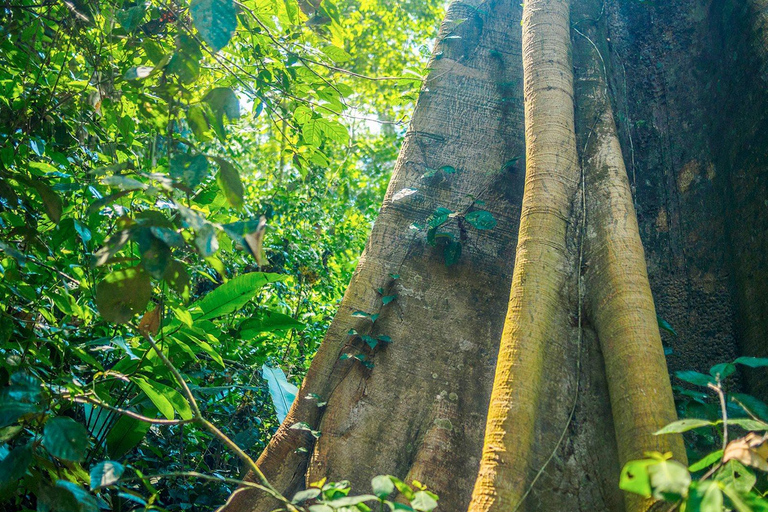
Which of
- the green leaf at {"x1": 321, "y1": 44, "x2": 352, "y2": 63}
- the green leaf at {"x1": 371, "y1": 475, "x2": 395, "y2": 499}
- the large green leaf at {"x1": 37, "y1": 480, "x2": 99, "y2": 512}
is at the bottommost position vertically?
the large green leaf at {"x1": 37, "y1": 480, "x2": 99, "y2": 512}

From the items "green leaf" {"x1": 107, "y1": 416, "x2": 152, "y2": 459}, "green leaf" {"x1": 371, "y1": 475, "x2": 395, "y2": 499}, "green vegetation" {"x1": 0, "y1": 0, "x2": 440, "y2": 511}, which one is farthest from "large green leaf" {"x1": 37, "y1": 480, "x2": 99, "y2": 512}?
"green leaf" {"x1": 107, "y1": 416, "x2": 152, "y2": 459}

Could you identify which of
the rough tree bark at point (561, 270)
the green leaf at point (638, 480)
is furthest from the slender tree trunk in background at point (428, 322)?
the green leaf at point (638, 480)

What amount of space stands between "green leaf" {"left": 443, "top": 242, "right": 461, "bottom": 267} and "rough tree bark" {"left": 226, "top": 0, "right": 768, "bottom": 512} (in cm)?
5

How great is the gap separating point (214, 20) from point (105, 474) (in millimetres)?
1004

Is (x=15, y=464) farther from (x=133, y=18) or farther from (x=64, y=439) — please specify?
(x=133, y=18)

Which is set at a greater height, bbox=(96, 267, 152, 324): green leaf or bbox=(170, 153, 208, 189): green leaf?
bbox=(170, 153, 208, 189): green leaf

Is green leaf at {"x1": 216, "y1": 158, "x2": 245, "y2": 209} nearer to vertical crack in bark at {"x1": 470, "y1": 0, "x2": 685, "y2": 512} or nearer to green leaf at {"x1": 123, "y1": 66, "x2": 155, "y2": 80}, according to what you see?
green leaf at {"x1": 123, "y1": 66, "x2": 155, "y2": 80}

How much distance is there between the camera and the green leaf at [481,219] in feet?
7.91

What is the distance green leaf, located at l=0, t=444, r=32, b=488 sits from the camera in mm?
1246

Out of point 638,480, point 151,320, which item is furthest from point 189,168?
point 638,480

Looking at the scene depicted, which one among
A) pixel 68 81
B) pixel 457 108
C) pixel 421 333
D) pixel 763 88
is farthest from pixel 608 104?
pixel 68 81

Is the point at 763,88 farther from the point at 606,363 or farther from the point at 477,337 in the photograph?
the point at 477,337

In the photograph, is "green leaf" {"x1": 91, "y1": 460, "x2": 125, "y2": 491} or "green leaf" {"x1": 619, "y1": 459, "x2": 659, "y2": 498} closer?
"green leaf" {"x1": 619, "y1": 459, "x2": 659, "y2": 498}

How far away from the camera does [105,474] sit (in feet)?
4.06
